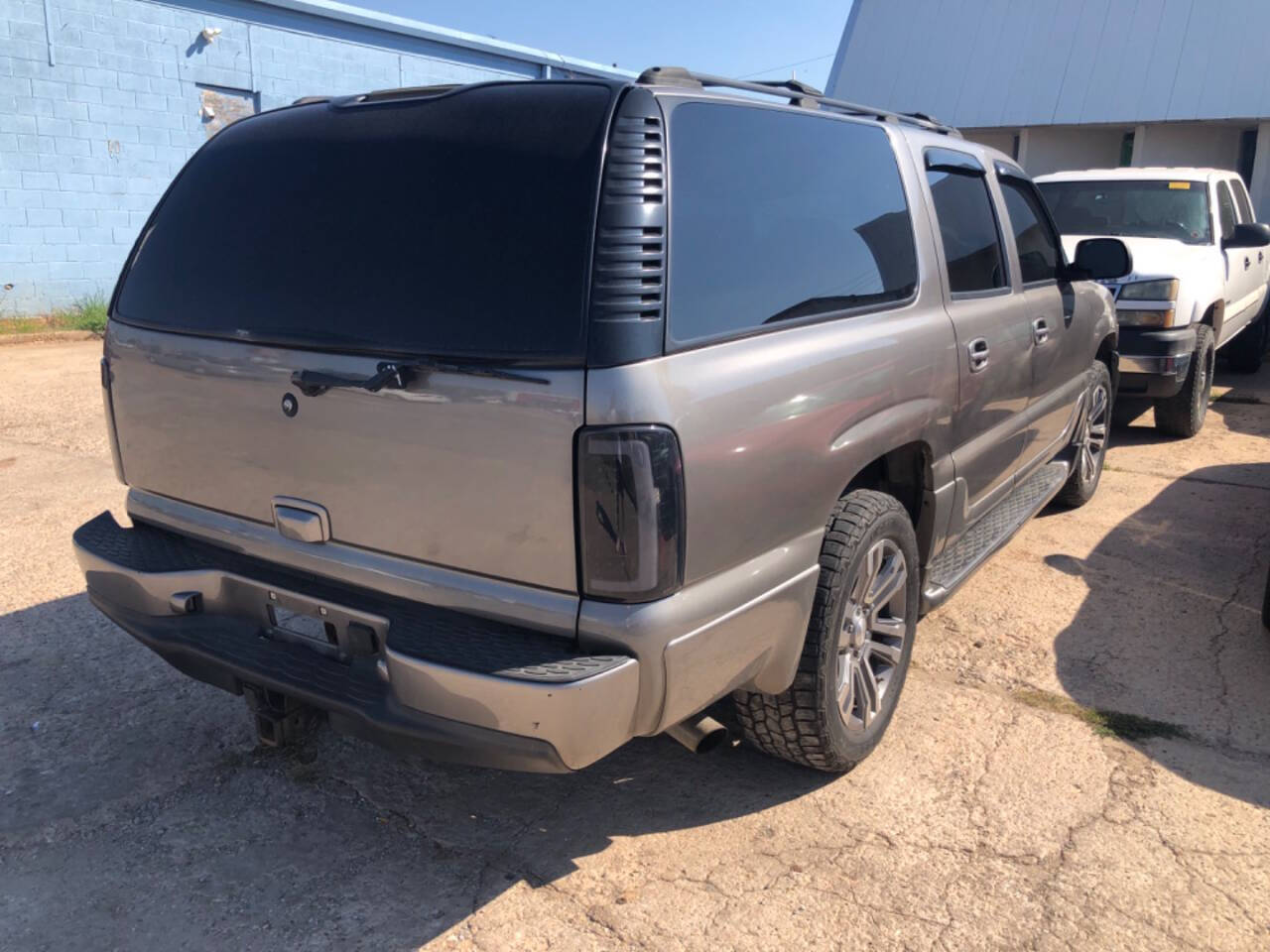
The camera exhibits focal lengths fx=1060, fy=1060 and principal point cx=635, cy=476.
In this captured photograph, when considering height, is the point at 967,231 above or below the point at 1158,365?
above

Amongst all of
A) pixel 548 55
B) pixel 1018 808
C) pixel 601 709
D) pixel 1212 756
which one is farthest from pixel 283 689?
pixel 548 55

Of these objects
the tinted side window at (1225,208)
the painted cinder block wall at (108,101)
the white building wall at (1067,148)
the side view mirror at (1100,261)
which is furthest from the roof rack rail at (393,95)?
the white building wall at (1067,148)

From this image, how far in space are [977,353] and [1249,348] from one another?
8.58 m

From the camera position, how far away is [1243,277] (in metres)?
8.93

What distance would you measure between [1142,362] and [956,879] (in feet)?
18.0

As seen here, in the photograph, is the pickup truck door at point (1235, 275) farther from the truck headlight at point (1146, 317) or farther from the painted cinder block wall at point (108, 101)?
the painted cinder block wall at point (108, 101)

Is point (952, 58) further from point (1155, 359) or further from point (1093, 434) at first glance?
point (1093, 434)

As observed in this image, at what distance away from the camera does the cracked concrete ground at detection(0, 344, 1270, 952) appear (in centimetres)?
268

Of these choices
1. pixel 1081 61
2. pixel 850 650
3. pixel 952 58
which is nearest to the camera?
pixel 850 650

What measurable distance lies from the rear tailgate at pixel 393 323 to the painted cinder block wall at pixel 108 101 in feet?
31.1

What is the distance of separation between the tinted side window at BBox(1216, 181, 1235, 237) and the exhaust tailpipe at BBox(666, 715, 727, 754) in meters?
7.60

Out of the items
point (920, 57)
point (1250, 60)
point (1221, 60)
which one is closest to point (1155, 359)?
point (1250, 60)

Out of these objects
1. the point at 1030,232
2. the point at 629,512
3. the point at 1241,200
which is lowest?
the point at 629,512

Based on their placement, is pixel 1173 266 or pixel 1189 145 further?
pixel 1189 145
